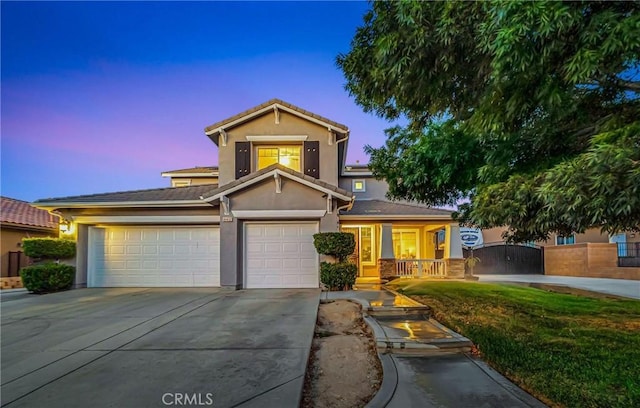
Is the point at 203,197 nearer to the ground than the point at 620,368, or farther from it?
farther from it

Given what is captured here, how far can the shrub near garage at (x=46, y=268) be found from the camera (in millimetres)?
11273

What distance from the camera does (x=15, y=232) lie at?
46.9 ft

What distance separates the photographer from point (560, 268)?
18.9m

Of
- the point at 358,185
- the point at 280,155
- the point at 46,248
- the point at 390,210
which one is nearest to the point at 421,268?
the point at 390,210

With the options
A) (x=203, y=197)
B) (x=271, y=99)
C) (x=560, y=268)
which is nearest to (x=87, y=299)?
(x=203, y=197)

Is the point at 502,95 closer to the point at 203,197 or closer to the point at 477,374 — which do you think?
the point at 477,374

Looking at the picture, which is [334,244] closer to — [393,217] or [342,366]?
[393,217]

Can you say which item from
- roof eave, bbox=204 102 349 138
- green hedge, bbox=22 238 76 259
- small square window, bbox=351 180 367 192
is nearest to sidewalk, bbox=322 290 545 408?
roof eave, bbox=204 102 349 138

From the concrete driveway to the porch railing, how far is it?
691cm

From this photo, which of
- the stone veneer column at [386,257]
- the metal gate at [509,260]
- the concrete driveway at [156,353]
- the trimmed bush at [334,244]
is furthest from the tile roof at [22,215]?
the metal gate at [509,260]

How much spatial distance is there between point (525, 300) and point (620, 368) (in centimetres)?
525

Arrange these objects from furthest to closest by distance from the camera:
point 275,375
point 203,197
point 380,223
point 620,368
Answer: point 380,223 → point 203,197 → point 620,368 → point 275,375

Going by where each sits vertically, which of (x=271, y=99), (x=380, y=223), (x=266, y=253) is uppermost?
(x=271, y=99)

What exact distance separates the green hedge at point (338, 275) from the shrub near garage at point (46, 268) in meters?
9.04
